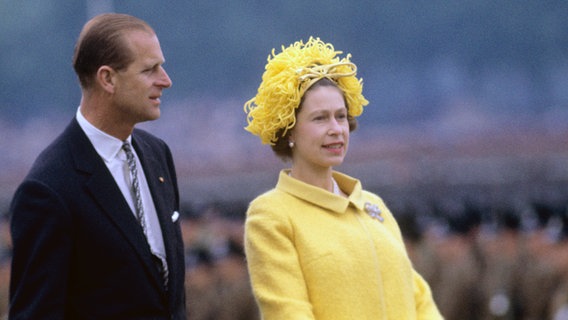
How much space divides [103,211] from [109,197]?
0.04 metres

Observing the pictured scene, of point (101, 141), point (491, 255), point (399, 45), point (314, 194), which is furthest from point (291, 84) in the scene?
point (491, 255)

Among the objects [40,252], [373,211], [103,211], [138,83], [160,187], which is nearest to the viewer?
[40,252]

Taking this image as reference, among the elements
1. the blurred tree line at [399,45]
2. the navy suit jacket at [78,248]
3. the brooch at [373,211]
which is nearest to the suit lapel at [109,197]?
the navy suit jacket at [78,248]

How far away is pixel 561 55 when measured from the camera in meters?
4.72

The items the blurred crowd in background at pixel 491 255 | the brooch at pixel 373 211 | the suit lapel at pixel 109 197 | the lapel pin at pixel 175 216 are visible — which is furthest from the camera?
the blurred crowd in background at pixel 491 255

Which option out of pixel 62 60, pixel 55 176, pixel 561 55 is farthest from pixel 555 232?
pixel 55 176

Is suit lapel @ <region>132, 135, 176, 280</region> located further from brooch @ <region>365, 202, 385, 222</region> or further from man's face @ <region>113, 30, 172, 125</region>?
brooch @ <region>365, 202, 385, 222</region>

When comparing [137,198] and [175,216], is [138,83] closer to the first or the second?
[137,198]

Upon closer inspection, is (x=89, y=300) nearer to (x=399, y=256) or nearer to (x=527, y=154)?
(x=399, y=256)

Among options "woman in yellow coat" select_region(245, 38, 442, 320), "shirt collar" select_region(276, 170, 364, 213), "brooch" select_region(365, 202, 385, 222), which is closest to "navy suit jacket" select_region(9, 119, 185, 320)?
"woman in yellow coat" select_region(245, 38, 442, 320)

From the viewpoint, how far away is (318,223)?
295cm

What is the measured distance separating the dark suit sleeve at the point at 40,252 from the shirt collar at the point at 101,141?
0.24 m

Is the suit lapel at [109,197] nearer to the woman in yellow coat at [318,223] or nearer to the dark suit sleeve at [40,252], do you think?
the dark suit sleeve at [40,252]

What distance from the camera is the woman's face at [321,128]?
9.73 ft
